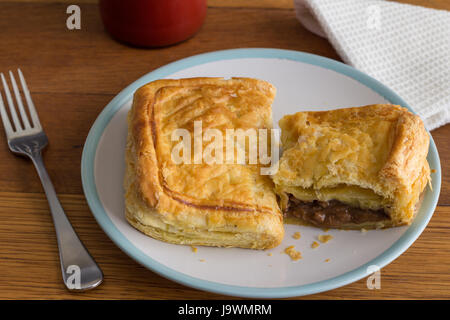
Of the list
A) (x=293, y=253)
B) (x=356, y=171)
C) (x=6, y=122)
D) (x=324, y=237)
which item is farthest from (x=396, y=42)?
(x=6, y=122)

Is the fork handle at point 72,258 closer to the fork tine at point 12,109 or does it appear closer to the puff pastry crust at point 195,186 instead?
the puff pastry crust at point 195,186

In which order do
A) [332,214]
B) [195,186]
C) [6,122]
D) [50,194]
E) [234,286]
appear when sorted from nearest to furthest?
[234,286] < [195,186] < [332,214] < [50,194] < [6,122]

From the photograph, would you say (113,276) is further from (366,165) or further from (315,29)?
(315,29)

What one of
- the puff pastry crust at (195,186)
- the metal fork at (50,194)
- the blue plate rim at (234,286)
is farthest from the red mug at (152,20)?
the puff pastry crust at (195,186)

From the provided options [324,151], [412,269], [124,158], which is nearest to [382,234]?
[412,269]

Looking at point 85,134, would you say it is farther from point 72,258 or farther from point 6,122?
point 72,258

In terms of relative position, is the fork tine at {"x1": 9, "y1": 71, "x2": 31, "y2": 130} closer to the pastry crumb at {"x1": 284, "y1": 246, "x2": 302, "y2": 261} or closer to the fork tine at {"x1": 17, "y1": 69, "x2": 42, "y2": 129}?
the fork tine at {"x1": 17, "y1": 69, "x2": 42, "y2": 129}
